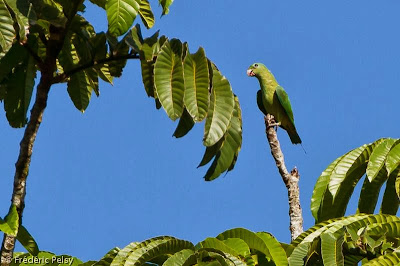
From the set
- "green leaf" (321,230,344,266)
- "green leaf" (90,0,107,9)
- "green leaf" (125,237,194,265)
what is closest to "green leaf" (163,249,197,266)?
"green leaf" (125,237,194,265)

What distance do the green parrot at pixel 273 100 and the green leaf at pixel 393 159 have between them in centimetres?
409

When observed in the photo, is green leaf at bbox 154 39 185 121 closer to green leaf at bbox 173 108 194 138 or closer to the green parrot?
green leaf at bbox 173 108 194 138

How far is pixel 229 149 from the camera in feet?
12.4

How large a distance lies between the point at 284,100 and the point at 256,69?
0.73 metres

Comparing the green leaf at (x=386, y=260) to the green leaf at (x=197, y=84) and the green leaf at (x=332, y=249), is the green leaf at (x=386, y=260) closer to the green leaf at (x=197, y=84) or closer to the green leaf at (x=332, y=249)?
the green leaf at (x=332, y=249)

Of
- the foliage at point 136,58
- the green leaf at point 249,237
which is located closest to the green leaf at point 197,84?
the foliage at point 136,58

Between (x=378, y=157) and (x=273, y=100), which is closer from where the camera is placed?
(x=378, y=157)

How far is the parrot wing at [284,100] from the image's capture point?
8000 mm

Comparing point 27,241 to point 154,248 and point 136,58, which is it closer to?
→ point 154,248

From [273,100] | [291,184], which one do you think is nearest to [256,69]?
[273,100]

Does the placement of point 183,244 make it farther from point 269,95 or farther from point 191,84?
point 269,95

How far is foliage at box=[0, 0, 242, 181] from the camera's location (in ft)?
11.5

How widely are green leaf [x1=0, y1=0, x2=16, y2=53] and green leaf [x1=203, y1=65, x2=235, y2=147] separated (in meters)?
0.90

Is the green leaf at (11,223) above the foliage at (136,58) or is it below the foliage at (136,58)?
below
